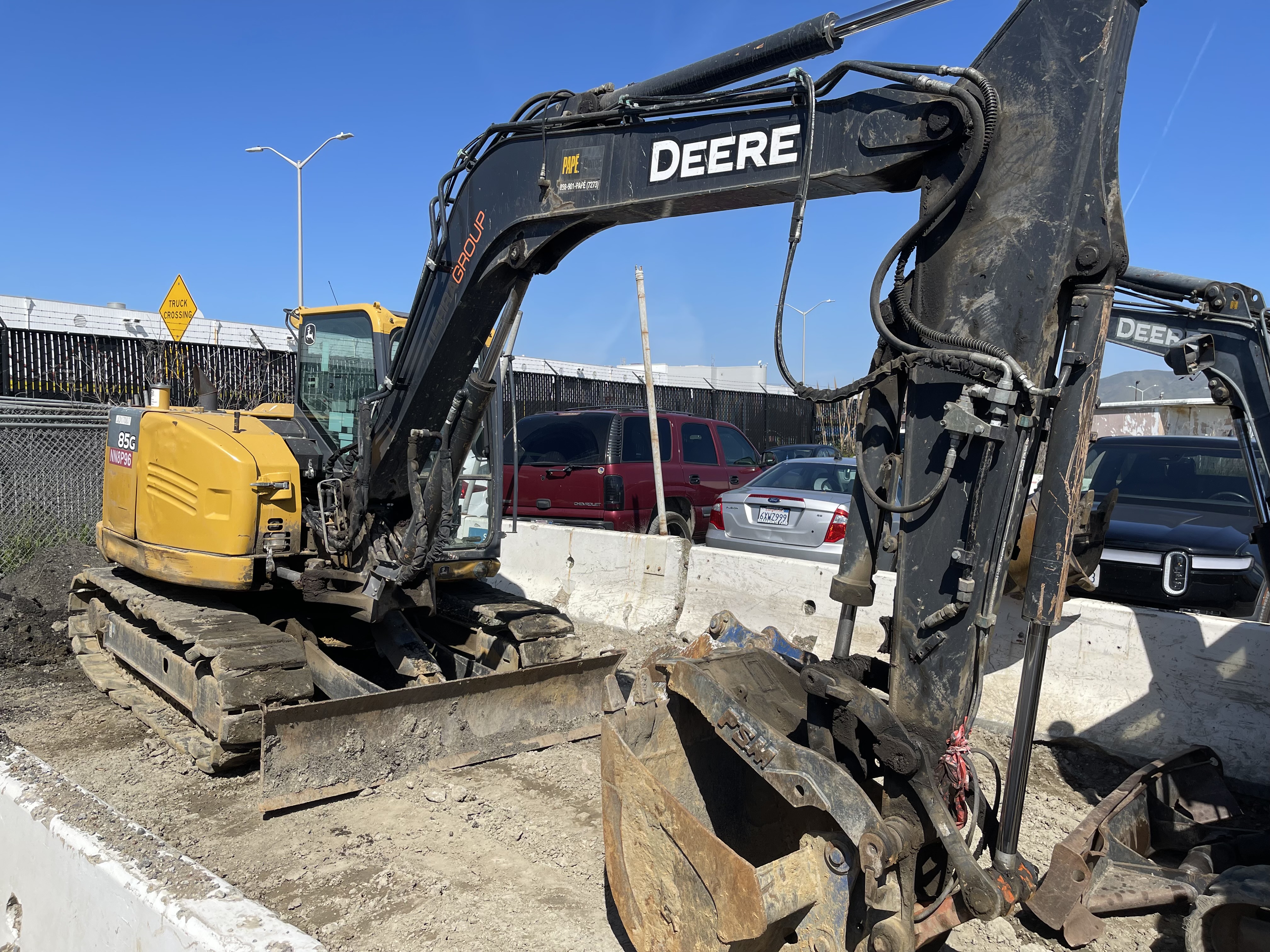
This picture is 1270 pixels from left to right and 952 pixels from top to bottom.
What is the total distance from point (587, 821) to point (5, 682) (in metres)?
5.15

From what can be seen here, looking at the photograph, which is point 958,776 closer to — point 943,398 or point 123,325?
point 943,398

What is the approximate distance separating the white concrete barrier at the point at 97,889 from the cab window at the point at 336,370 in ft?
9.53

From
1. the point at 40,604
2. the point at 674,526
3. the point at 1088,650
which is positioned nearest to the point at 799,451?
the point at 674,526

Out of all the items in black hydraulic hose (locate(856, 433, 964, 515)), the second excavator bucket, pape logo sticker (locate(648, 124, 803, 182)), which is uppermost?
pape logo sticker (locate(648, 124, 803, 182))

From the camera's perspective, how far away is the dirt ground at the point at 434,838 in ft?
12.4

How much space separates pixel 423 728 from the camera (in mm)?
5324

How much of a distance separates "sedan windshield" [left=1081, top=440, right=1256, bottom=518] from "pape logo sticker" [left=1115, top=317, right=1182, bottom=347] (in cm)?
337

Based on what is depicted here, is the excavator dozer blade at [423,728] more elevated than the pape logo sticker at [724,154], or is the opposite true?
the pape logo sticker at [724,154]

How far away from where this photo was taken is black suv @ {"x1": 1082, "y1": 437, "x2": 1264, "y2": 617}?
21.3 feet

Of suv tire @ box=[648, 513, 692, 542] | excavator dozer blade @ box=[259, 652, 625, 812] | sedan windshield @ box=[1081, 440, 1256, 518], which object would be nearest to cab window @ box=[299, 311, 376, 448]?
excavator dozer blade @ box=[259, 652, 625, 812]

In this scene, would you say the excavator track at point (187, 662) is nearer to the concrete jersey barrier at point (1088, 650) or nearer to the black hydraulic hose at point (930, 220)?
the concrete jersey barrier at point (1088, 650)

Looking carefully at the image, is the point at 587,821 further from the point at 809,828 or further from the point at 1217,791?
the point at 1217,791

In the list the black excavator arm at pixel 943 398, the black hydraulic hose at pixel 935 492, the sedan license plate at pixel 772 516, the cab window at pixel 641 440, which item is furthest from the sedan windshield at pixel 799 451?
the black hydraulic hose at pixel 935 492

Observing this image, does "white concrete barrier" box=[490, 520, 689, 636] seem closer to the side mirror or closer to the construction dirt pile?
the construction dirt pile
